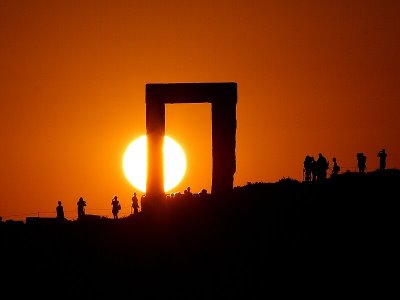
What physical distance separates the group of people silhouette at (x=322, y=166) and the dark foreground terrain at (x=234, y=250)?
2.22 metres

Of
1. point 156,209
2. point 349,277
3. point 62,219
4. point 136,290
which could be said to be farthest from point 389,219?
point 62,219

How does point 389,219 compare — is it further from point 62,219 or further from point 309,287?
point 62,219

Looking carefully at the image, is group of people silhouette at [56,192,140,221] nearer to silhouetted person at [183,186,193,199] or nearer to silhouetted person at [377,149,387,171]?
silhouetted person at [183,186,193,199]

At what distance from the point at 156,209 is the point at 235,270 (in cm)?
838

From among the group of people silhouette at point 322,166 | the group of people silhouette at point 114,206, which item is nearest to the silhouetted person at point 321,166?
the group of people silhouette at point 322,166

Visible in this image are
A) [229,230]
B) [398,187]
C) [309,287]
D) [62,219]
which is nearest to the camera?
[309,287]

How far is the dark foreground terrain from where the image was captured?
23.9 meters

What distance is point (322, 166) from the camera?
3441 centimetres

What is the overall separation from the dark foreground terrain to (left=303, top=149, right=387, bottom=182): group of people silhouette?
2225 mm

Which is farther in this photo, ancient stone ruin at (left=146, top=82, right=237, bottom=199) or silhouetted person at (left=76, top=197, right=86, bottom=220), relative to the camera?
silhouetted person at (left=76, top=197, right=86, bottom=220)

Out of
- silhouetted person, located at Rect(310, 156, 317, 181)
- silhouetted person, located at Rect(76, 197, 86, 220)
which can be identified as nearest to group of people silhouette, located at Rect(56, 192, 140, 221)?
silhouetted person, located at Rect(76, 197, 86, 220)

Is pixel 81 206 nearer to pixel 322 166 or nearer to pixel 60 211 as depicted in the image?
pixel 60 211

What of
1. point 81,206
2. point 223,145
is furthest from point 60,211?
point 223,145

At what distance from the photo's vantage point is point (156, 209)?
3294cm
